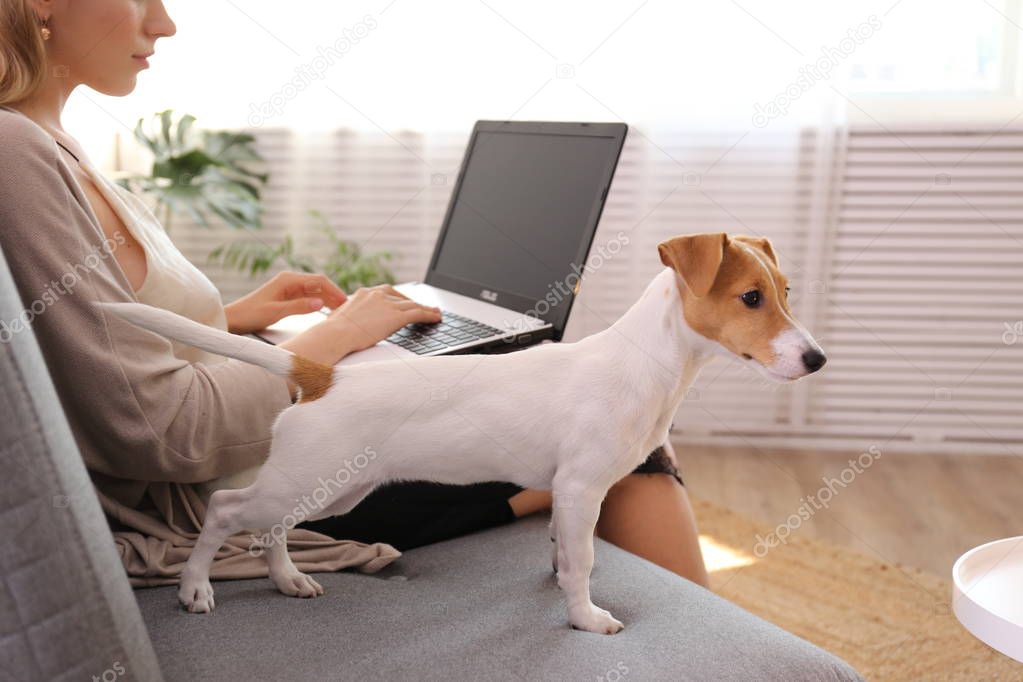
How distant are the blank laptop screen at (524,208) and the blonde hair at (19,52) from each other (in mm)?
755

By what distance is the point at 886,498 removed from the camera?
280 cm

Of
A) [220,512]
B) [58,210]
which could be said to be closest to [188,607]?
[220,512]

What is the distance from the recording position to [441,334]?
1.44m

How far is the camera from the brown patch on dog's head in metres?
0.98

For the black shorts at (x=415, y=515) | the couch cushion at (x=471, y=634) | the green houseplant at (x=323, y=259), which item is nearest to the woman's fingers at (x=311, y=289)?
the black shorts at (x=415, y=515)

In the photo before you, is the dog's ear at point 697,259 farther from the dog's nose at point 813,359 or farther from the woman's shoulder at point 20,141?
the woman's shoulder at point 20,141

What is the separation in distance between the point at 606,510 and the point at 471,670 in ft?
1.71

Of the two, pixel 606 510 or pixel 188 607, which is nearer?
pixel 188 607

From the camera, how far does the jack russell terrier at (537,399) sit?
93 centimetres

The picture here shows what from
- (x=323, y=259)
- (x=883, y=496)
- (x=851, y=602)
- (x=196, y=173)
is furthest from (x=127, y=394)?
(x=883, y=496)

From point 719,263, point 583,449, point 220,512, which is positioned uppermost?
point 719,263

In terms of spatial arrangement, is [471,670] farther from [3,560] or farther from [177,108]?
[177,108]

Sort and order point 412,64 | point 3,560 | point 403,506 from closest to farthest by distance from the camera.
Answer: point 3,560, point 403,506, point 412,64

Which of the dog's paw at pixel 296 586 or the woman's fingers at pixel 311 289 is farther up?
the woman's fingers at pixel 311 289
